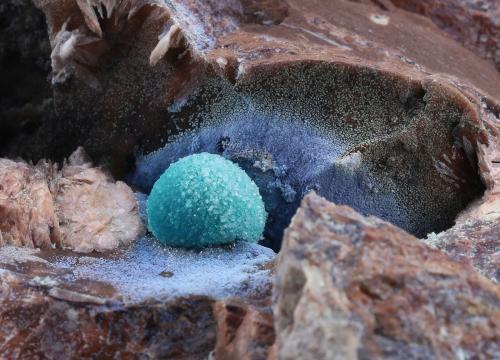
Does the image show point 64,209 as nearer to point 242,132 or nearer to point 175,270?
point 175,270

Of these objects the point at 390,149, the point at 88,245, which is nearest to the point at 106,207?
the point at 88,245

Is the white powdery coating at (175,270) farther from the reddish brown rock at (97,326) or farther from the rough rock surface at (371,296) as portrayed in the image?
the rough rock surface at (371,296)

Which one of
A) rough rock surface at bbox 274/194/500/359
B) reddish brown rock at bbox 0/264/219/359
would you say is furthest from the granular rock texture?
rough rock surface at bbox 274/194/500/359

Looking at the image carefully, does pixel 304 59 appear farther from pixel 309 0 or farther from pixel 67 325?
pixel 67 325

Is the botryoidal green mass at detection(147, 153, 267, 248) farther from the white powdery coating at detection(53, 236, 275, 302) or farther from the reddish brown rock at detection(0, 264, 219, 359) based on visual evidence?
the reddish brown rock at detection(0, 264, 219, 359)

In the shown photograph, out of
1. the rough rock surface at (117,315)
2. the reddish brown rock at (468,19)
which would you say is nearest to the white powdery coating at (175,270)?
the rough rock surface at (117,315)

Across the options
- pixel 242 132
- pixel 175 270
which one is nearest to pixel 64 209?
pixel 175 270
